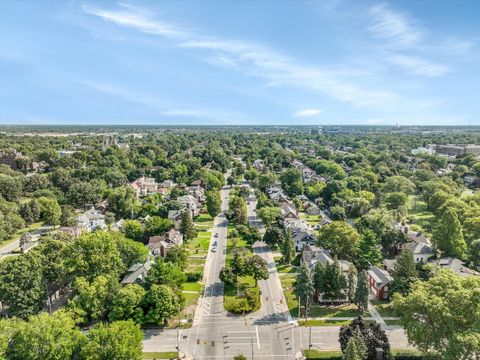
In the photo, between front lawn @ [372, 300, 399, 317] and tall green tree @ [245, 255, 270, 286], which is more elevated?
tall green tree @ [245, 255, 270, 286]

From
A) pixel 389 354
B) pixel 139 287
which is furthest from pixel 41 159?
pixel 389 354

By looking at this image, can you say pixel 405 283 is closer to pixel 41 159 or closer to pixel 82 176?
pixel 82 176

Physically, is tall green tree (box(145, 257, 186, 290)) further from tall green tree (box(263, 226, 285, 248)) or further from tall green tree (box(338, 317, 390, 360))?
tall green tree (box(263, 226, 285, 248))

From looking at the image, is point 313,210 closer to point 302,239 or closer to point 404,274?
point 302,239

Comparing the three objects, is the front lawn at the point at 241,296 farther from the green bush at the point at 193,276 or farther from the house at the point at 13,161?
the house at the point at 13,161

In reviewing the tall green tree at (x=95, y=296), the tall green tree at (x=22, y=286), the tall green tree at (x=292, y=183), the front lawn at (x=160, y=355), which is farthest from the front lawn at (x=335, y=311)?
the tall green tree at (x=292, y=183)

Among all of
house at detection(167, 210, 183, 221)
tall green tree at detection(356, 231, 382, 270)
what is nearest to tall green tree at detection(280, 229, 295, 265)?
tall green tree at detection(356, 231, 382, 270)

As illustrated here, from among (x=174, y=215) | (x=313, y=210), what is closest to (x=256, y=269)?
(x=174, y=215)
